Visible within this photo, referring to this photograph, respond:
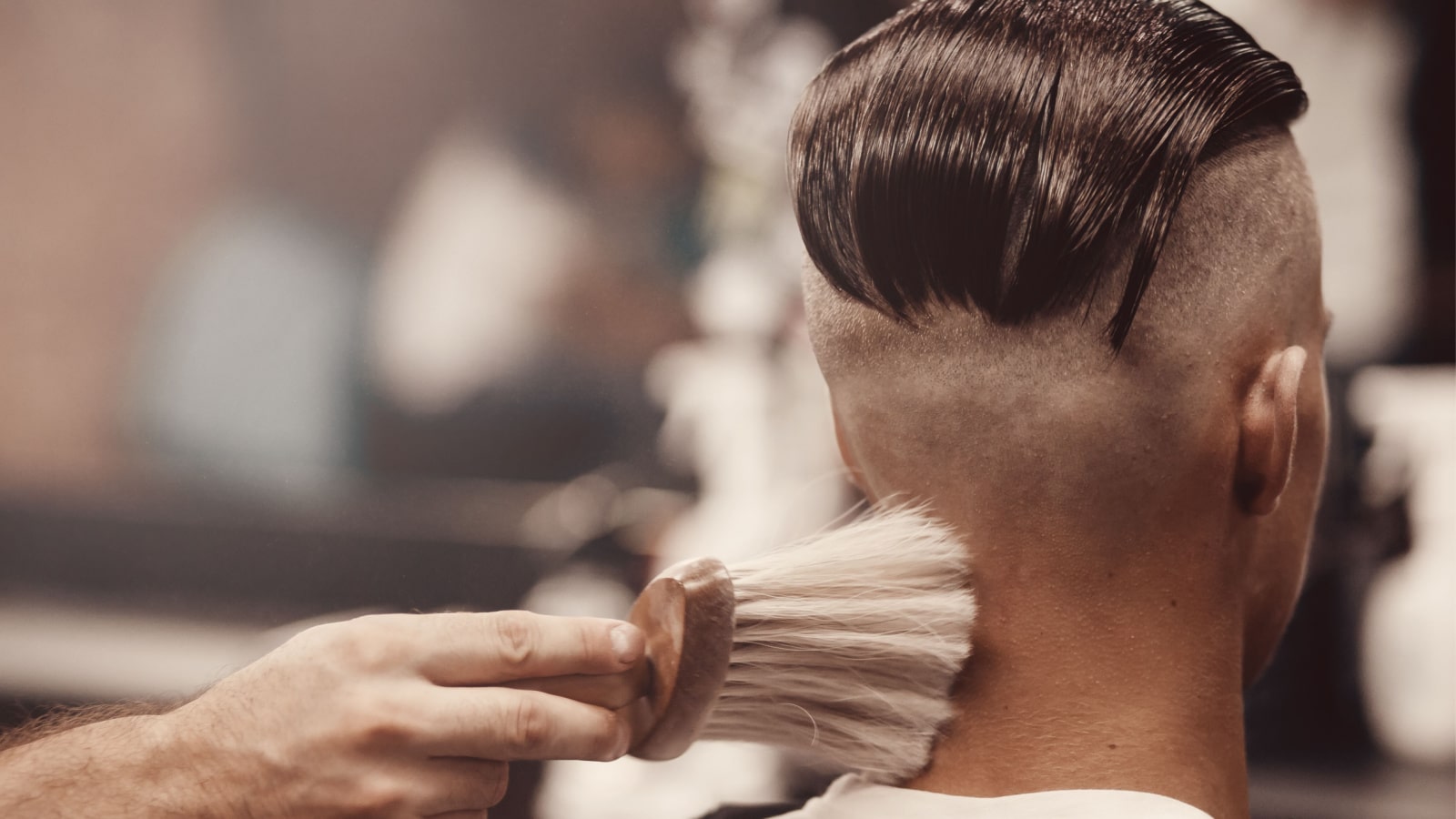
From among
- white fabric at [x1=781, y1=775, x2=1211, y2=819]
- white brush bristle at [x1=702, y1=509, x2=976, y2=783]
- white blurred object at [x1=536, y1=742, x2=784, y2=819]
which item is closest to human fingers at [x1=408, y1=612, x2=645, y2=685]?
white brush bristle at [x1=702, y1=509, x2=976, y2=783]

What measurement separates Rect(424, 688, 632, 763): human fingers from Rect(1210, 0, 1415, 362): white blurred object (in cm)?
167

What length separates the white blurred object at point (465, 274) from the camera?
1.60 metres

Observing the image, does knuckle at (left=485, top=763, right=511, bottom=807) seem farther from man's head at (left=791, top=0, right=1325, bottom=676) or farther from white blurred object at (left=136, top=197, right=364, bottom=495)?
white blurred object at (left=136, top=197, right=364, bottom=495)

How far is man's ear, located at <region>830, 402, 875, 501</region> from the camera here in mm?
1041

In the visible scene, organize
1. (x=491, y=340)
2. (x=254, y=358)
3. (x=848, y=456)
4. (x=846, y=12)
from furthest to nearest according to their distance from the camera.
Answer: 1. (x=846, y=12)
2. (x=491, y=340)
3. (x=254, y=358)
4. (x=848, y=456)

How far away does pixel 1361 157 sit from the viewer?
1900 mm

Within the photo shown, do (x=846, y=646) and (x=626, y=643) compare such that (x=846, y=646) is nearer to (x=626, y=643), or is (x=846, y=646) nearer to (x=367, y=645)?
(x=626, y=643)

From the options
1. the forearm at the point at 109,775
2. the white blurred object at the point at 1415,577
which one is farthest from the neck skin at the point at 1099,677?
the white blurred object at the point at 1415,577

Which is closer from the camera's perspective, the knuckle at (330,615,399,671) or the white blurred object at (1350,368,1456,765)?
the knuckle at (330,615,399,671)

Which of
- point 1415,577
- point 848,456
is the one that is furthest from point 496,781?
point 1415,577

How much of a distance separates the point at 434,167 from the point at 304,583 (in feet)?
2.17

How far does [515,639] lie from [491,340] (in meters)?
0.95

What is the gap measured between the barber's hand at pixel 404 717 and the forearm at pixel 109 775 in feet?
0.09

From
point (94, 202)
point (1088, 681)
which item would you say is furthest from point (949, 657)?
point (94, 202)
